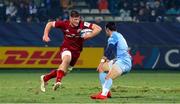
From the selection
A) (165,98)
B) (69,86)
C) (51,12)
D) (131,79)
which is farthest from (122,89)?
(51,12)

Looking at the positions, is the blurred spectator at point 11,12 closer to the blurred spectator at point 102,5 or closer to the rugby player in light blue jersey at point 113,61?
the blurred spectator at point 102,5

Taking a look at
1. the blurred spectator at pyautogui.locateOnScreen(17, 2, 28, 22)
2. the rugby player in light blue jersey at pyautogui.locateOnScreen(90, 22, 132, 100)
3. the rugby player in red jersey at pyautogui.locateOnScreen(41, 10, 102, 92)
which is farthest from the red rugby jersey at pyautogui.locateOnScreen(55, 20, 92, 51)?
the blurred spectator at pyautogui.locateOnScreen(17, 2, 28, 22)

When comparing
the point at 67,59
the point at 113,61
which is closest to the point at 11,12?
the point at 67,59

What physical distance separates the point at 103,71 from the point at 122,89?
7.96ft

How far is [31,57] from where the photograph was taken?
85.0 feet

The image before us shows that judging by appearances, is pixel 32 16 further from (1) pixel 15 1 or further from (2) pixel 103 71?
(2) pixel 103 71

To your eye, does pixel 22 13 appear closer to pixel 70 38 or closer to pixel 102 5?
pixel 102 5

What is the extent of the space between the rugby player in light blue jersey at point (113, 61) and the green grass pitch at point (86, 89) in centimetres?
29

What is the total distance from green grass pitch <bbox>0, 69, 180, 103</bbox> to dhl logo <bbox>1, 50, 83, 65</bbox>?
1.34 m

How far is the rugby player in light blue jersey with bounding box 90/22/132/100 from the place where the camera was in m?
14.6

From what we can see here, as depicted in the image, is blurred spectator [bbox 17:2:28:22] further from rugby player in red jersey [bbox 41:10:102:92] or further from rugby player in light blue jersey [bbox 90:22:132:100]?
rugby player in light blue jersey [bbox 90:22:132:100]

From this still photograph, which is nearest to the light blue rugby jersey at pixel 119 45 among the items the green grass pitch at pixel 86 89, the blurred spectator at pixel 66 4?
the green grass pitch at pixel 86 89

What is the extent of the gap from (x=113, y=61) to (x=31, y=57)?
11092mm

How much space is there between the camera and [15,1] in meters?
29.5
